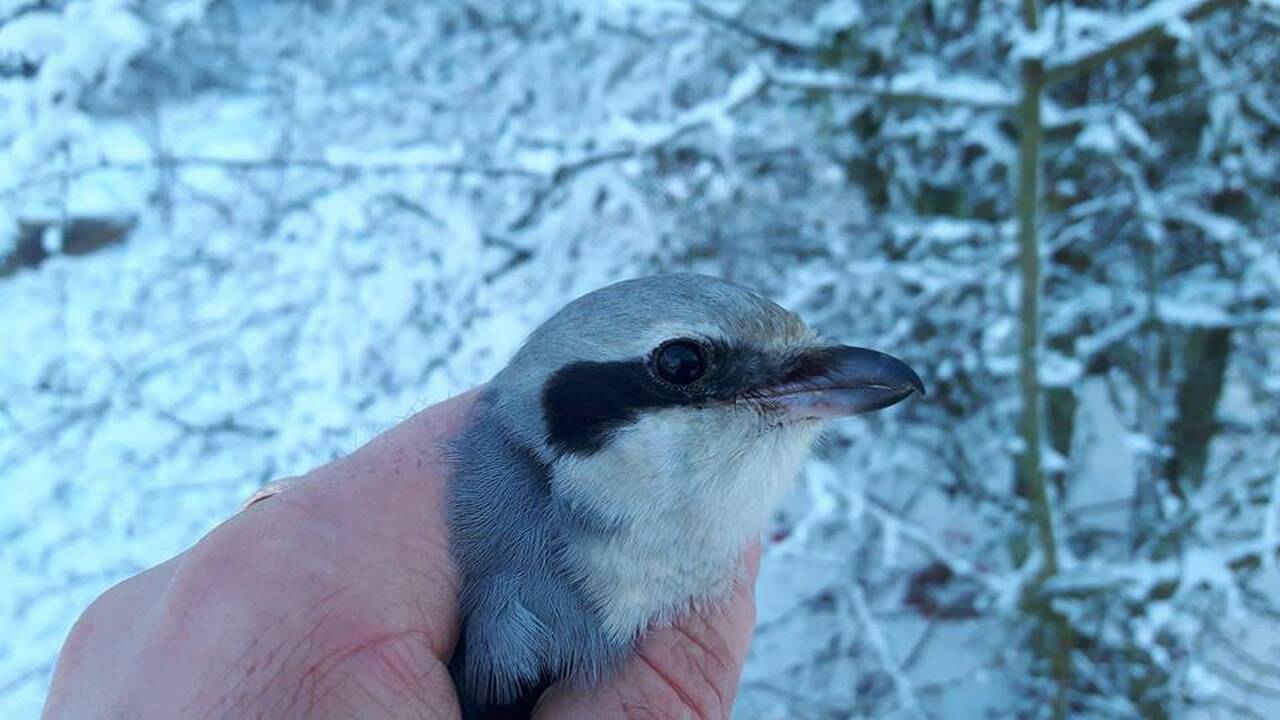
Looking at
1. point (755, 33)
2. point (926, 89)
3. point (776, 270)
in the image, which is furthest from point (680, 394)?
point (776, 270)

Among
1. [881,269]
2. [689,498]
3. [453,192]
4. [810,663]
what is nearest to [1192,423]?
[881,269]

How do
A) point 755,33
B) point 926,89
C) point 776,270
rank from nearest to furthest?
1. point 926,89
2. point 755,33
3. point 776,270

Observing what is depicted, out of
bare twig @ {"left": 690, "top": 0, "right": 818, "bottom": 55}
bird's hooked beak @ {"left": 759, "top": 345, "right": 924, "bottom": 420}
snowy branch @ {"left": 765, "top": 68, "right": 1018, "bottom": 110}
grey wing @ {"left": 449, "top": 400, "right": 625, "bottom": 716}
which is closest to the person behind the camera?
grey wing @ {"left": 449, "top": 400, "right": 625, "bottom": 716}

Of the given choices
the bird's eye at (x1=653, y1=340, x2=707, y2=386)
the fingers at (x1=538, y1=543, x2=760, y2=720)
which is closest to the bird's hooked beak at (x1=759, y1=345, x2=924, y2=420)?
the bird's eye at (x1=653, y1=340, x2=707, y2=386)

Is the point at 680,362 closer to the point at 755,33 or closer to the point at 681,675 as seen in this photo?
the point at 681,675

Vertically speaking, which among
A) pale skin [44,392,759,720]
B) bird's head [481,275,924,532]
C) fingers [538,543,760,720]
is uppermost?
bird's head [481,275,924,532]

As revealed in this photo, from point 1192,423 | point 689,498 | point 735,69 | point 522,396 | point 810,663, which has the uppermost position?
point 735,69

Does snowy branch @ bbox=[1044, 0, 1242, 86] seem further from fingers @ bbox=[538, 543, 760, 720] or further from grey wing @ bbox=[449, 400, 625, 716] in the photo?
grey wing @ bbox=[449, 400, 625, 716]

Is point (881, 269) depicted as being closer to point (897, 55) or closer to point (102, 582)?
point (897, 55)
